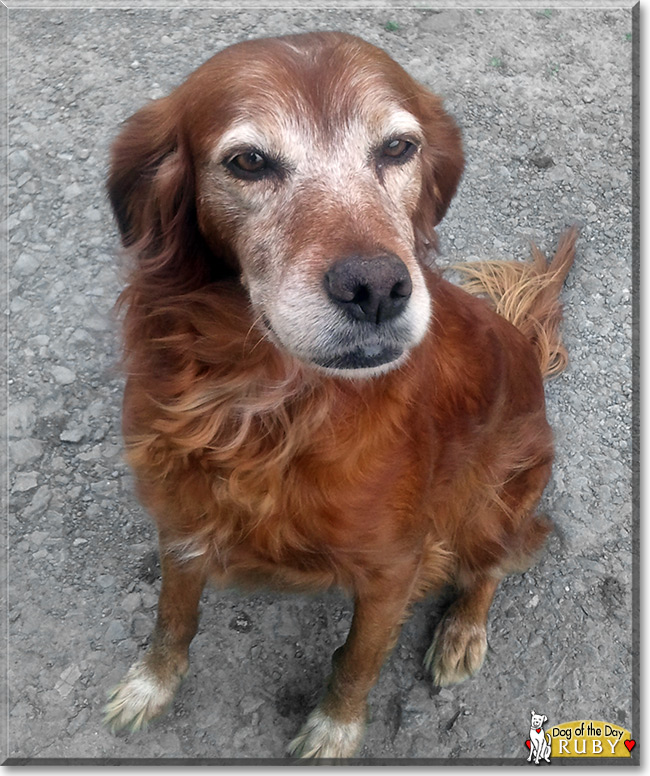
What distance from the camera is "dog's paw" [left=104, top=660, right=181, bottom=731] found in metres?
2.75

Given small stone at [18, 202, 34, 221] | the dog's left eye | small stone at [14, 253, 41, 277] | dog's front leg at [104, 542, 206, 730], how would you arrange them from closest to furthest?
the dog's left eye
dog's front leg at [104, 542, 206, 730]
small stone at [14, 253, 41, 277]
small stone at [18, 202, 34, 221]

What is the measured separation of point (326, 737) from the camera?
107 inches

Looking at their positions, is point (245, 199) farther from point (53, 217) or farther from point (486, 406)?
point (53, 217)

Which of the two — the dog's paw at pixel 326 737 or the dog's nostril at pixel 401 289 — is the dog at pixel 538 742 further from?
the dog's nostril at pixel 401 289

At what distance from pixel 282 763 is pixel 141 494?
4.00 feet

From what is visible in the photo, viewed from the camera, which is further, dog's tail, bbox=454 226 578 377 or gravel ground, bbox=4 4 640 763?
dog's tail, bbox=454 226 578 377

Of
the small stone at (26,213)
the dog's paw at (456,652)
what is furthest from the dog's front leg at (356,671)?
the small stone at (26,213)

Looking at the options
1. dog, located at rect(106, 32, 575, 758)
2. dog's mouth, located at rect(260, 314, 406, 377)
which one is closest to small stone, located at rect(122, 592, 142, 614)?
dog, located at rect(106, 32, 575, 758)

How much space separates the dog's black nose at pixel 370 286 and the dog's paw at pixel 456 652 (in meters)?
1.69

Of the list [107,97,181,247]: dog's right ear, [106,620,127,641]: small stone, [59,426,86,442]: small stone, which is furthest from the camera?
[59,426,86,442]: small stone

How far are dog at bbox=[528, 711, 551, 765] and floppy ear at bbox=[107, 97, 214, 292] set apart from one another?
212 cm

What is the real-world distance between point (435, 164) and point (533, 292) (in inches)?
50.7

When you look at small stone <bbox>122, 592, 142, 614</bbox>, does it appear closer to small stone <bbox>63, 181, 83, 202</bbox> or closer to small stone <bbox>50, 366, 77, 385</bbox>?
small stone <bbox>50, 366, 77, 385</bbox>

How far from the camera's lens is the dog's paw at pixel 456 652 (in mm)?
2898
